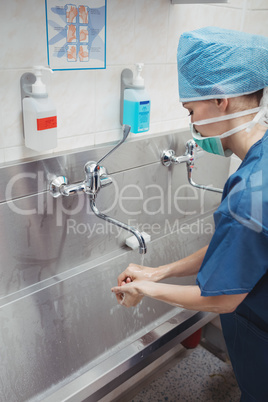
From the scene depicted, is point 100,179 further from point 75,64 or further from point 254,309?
point 254,309

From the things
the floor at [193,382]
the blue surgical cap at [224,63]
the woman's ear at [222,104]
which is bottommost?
the floor at [193,382]

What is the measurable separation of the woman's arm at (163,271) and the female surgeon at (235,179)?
0.08 m

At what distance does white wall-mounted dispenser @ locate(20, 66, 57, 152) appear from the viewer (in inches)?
38.9

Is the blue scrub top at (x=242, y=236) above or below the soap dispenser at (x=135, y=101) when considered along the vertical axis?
below

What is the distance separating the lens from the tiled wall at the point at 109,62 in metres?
0.97

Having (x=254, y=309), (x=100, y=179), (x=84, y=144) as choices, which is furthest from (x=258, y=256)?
(x=84, y=144)

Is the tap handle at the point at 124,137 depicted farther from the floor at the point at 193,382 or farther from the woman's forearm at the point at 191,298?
the floor at the point at 193,382

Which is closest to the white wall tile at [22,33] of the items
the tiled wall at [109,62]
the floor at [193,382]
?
the tiled wall at [109,62]

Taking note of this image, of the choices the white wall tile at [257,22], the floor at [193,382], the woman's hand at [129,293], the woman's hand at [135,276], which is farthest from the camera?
the floor at [193,382]

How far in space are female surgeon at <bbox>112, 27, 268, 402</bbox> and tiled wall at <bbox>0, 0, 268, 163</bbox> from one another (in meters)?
0.36

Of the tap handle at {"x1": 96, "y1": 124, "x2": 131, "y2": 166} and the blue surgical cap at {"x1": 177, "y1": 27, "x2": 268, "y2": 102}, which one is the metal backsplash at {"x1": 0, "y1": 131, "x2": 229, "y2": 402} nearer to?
the tap handle at {"x1": 96, "y1": 124, "x2": 131, "y2": 166}

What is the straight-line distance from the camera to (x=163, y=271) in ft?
3.53

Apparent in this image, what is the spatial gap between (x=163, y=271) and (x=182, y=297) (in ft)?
0.68

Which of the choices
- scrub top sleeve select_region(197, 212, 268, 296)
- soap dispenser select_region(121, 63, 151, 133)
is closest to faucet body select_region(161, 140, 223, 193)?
soap dispenser select_region(121, 63, 151, 133)
